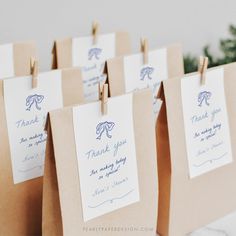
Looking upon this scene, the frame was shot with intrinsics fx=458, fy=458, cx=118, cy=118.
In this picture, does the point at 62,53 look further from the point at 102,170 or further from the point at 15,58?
the point at 102,170

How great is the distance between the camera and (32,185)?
80 cm

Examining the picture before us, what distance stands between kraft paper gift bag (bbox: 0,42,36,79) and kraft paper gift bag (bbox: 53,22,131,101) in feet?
0.24

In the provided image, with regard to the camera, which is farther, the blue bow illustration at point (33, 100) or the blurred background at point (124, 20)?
the blurred background at point (124, 20)

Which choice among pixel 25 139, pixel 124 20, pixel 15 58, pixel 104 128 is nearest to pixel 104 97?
pixel 104 128

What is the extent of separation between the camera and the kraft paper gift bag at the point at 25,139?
0.75m

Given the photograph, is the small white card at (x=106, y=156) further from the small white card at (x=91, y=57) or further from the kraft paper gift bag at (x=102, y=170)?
the small white card at (x=91, y=57)

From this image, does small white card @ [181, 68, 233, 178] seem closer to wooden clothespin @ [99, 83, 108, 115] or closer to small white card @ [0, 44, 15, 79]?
wooden clothespin @ [99, 83, 108, 115]

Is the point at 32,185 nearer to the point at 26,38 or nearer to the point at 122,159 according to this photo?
the point at 122,159

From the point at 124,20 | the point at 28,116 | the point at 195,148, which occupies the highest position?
the point at 124,20

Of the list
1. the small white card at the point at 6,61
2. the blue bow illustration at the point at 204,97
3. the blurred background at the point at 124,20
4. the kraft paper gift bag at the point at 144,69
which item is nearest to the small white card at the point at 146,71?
the kraft paper gift bag at the point at 144,69

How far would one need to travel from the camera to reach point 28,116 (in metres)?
0.77

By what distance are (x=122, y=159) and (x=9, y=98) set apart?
0.21 meters

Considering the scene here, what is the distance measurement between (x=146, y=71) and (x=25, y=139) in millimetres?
303

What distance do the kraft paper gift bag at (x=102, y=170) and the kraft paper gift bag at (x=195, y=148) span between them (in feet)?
0.16
